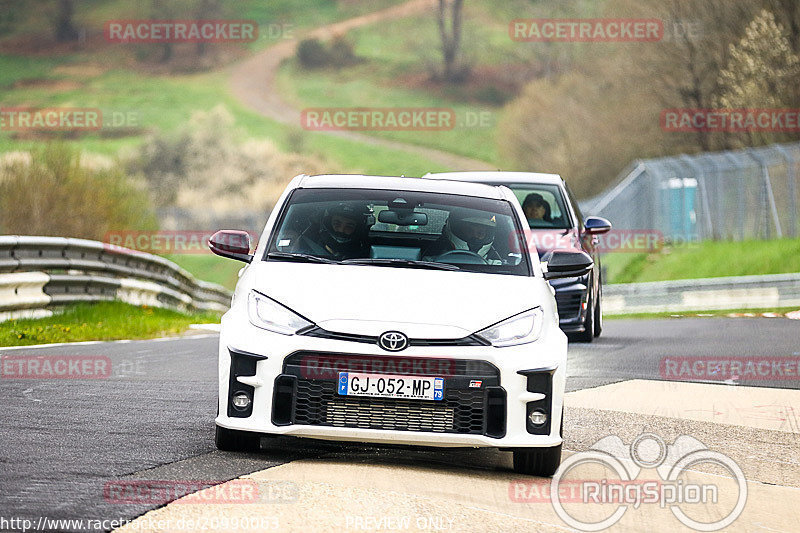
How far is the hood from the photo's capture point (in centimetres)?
725

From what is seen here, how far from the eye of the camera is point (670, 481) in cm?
757

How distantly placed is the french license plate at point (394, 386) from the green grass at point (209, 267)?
58.7 m

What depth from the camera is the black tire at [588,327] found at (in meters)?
16.0

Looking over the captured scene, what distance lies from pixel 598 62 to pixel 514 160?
40.2ft

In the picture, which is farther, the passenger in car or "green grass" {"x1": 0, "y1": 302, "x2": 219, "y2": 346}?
the passenger in car

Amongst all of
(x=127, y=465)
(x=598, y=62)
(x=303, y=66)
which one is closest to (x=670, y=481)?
(x=127, y=465)

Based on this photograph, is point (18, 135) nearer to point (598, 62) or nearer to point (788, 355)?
point (598, 62)

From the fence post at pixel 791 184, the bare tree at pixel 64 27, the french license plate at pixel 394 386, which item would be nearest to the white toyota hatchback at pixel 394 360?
the french license plate at pixel 394 386

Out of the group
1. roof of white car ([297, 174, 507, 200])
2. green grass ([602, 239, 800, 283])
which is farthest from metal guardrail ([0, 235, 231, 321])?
green grass ([602, 239, 800, 283])

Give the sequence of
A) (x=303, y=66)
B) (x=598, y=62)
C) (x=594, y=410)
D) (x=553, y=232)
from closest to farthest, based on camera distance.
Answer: (x=594, y=410)
(x=553, y=232)
(x=598, y=62)
(x=303, y=66)

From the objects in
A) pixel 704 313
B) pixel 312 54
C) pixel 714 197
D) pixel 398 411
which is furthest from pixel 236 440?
pixel 312 54

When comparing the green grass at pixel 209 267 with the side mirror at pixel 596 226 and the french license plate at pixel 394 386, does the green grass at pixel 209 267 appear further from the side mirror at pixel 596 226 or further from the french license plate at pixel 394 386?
the french license plate at pixel 394 386

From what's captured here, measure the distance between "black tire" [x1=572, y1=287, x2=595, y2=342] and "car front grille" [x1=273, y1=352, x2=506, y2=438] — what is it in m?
8.69

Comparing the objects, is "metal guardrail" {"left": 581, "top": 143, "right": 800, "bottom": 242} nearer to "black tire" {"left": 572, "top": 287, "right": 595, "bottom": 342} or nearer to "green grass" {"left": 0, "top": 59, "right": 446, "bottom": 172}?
"black tire" {"left": 572, "top": 287, "right": 595, "bottom": 342}
